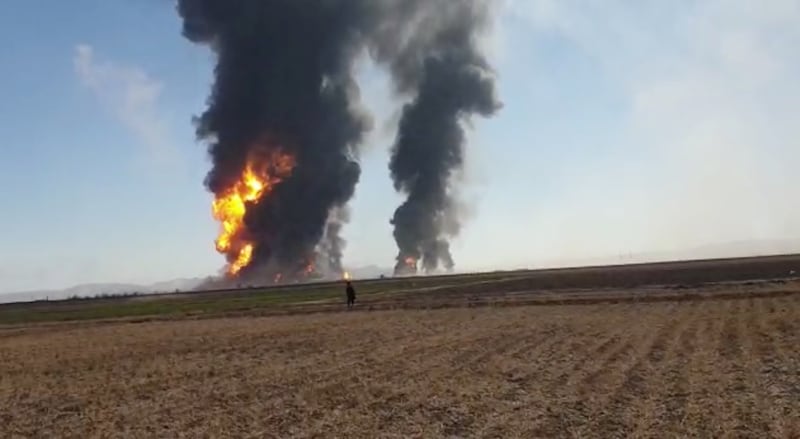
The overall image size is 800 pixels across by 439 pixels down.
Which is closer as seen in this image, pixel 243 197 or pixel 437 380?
pixel 437 380

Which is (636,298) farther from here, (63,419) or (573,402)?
(63,419)

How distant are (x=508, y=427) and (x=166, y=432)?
6708 mm

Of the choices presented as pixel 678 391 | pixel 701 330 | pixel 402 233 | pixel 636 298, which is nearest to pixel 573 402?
pixel 678 391

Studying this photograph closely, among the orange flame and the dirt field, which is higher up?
the orange flame

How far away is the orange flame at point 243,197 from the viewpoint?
441 ft

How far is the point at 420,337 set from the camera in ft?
107

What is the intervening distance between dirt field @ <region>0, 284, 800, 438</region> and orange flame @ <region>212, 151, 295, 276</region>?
95941mm

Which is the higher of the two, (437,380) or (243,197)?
(243,197)

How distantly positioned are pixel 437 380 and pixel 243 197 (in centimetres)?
11802

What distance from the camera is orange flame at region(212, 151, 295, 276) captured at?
5290 inches

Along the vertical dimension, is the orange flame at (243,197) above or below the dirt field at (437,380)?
above

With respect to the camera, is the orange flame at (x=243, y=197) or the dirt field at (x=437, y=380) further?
the orange flame at (x=243, y=197)

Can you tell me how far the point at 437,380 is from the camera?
20656 mm

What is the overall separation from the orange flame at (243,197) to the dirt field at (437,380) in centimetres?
9594
